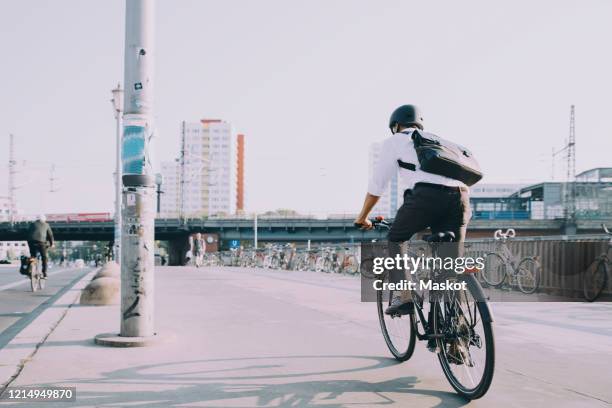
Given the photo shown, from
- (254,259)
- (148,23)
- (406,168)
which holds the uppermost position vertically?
(148,23)

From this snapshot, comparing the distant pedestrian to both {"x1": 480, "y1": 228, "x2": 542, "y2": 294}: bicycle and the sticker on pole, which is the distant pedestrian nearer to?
{"x1": 480, "y1": 228, "x2": 542, "y2": 294}: bicycle

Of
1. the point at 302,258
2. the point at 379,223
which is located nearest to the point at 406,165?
the point at 379,223

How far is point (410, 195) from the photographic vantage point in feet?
15.0

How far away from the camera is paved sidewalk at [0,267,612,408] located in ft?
13.7

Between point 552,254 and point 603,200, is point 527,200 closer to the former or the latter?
point 603,200

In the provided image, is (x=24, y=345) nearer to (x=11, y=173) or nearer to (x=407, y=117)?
(x=407, y=117)

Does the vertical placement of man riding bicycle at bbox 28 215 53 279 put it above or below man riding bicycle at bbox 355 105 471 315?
below

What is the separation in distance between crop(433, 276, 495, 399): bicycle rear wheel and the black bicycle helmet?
1270mm

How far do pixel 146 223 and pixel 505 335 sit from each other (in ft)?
12.5

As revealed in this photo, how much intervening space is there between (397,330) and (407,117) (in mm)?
1751

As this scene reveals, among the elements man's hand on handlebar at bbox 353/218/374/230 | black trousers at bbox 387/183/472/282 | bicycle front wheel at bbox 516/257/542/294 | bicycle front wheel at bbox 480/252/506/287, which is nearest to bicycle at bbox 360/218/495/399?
black trousers at bbox 387/183/472/282

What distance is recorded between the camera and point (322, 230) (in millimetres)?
81562

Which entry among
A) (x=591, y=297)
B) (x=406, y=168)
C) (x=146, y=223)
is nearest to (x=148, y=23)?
(x=146, y=223)

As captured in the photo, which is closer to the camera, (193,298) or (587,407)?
(587,407)
